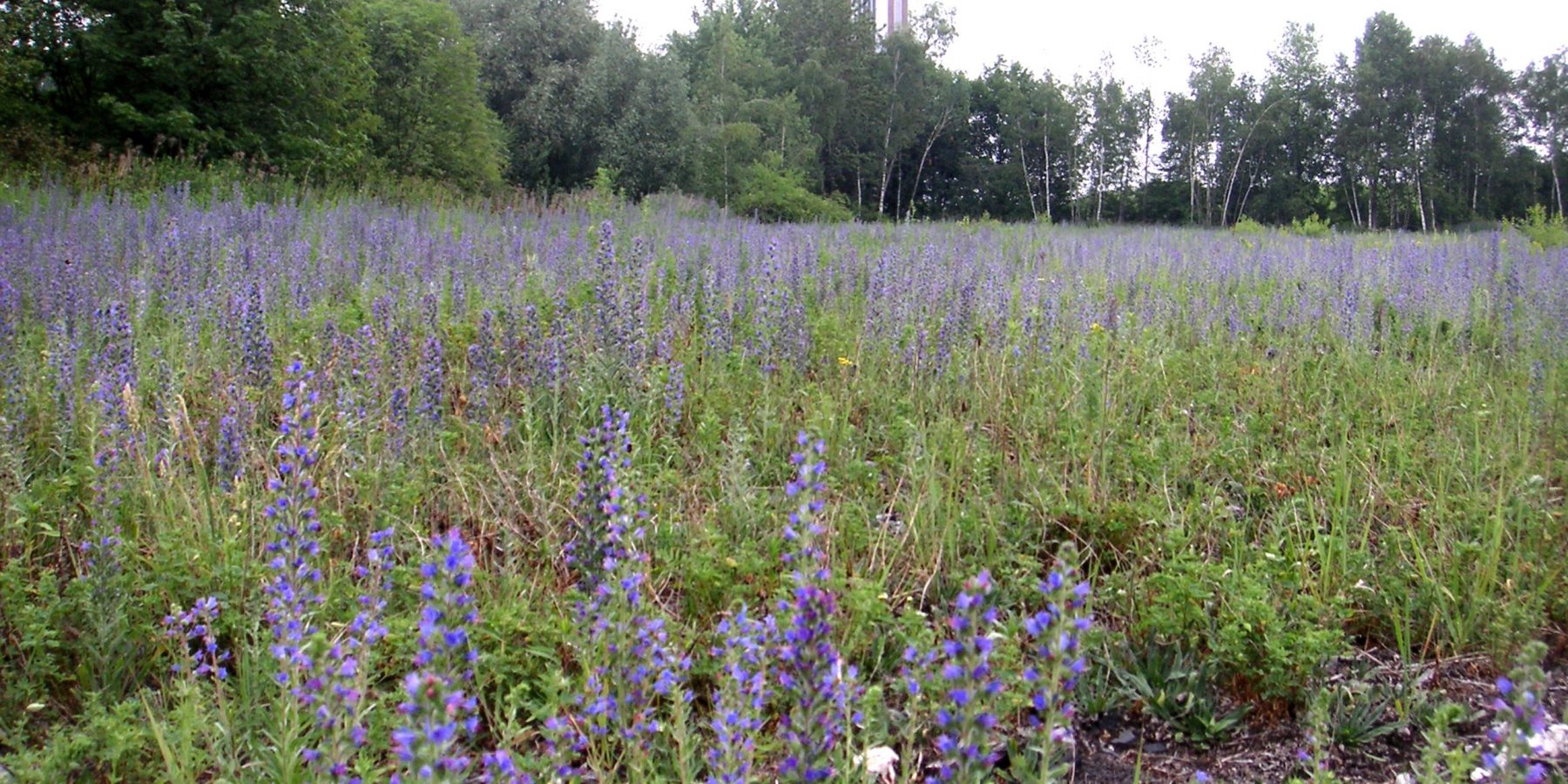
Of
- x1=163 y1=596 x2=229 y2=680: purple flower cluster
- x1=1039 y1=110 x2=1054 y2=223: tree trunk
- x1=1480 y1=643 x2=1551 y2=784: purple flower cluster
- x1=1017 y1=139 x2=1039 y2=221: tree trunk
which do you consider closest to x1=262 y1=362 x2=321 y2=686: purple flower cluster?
x1=163 y1=596 x2=229 y2=680: purple flower cluster

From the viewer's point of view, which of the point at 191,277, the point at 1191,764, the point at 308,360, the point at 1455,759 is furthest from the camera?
the point at 191,277

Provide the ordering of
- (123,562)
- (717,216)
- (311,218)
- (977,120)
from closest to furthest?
1. (123,562)
2. (311,218)
3. (717,216)
4. (977,120)

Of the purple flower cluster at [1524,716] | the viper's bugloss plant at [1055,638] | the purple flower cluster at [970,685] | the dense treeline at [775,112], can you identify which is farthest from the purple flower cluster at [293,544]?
the dense treeline at [775,112]

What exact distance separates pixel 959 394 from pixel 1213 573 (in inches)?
63.5

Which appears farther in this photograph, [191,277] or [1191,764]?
[191,277]

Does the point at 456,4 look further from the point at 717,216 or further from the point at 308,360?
the point at 308,360

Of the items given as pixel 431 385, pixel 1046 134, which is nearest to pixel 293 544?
pixel 431 385

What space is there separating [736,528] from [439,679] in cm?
191

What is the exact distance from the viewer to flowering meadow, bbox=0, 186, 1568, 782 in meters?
1.69

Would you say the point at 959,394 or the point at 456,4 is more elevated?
the point at 456,4

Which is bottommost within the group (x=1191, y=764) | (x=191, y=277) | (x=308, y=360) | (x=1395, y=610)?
(x=1191, y=764)

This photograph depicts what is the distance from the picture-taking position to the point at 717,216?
12969 mm

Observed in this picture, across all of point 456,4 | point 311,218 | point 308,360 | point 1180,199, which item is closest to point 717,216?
point 311,218

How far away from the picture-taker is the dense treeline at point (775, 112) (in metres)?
15.9
